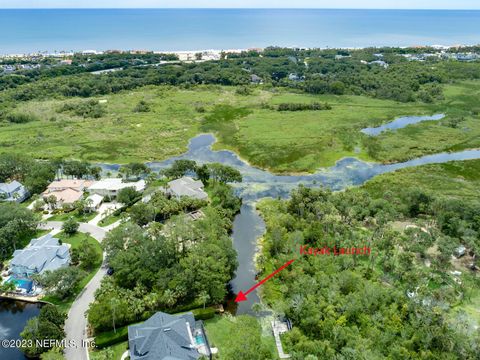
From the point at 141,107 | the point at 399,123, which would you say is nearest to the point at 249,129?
the point at 141,107

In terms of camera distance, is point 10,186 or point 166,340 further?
point 10,186

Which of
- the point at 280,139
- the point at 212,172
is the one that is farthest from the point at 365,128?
the point at 212,172

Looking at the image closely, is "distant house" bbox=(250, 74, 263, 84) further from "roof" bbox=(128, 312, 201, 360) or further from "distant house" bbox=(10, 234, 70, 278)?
"roof" bbox=(128, 312, 201, 360)

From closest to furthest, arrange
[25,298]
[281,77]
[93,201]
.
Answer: [25,298] → [93,201] → [281,77]

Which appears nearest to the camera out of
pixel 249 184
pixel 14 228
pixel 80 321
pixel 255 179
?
pixel 80 321

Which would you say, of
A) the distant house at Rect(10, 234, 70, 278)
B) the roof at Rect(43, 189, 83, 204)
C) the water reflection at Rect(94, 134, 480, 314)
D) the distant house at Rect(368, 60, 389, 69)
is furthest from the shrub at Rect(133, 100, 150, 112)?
the distant house at Rect(368, 60, 389, 69)

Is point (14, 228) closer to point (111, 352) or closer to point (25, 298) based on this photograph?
point (25, 298)

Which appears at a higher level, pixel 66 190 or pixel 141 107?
pixel 141 107

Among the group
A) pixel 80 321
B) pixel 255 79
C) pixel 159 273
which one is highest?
pixel 255 79

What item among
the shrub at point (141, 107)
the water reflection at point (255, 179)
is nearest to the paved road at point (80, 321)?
the water reflection at point (255, 179)
